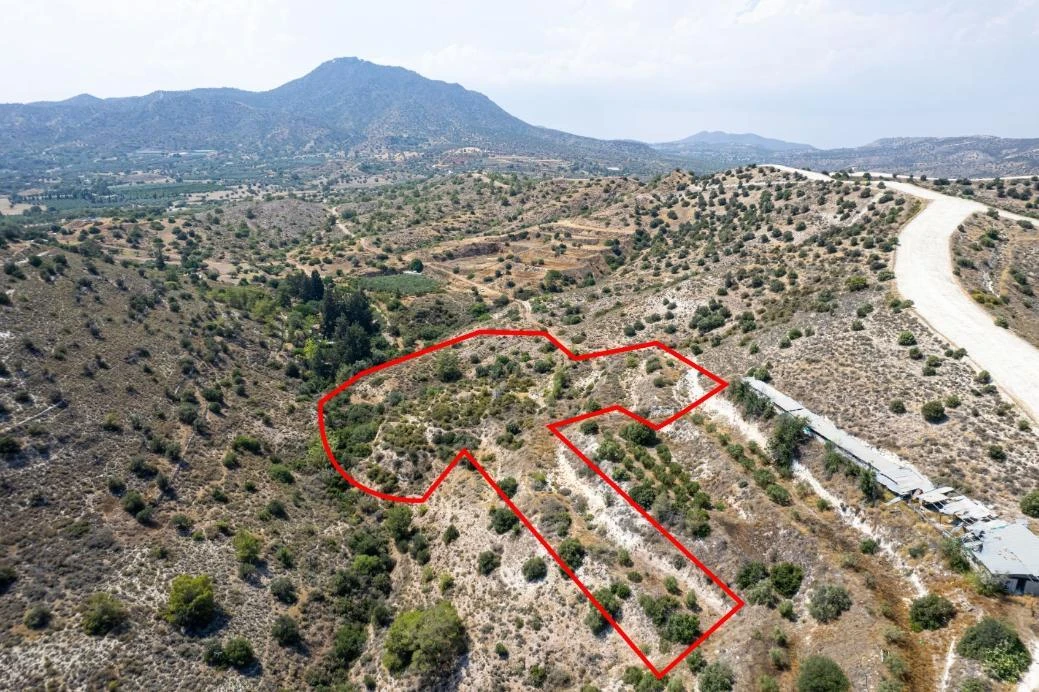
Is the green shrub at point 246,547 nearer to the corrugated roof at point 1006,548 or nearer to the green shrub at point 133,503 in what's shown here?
the green shrub at point 133,503

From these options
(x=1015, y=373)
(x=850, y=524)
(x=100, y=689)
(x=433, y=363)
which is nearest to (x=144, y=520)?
(x=100, y=689)

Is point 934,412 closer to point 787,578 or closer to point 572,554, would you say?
point 787,578

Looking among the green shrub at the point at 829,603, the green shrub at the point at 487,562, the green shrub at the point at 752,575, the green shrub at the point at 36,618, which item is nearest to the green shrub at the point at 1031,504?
the green shrub at the point at 829,603

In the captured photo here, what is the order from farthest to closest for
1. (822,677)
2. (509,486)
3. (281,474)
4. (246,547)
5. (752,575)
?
(281,474), (509,486), (246,547), (752,575), (822,677)

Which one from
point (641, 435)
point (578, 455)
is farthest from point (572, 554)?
point (641, 435)

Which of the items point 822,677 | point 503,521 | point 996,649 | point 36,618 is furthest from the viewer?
point 503,521

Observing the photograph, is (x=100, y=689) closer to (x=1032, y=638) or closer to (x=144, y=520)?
(x=144, y=520)
